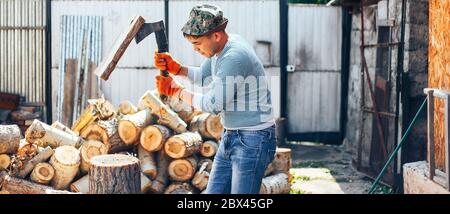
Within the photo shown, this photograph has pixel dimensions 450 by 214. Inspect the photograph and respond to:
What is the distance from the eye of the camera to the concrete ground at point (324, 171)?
817 cm

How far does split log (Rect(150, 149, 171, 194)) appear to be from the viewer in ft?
22.2

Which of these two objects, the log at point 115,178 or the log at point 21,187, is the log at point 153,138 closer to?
the log at point 21,187

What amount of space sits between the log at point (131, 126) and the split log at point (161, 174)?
1.26 feet

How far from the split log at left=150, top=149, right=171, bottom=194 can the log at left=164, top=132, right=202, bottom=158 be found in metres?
0.13

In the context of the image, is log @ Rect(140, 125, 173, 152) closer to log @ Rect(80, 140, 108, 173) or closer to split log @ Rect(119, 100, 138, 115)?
log @ Rect(80, 140, 108, 173)

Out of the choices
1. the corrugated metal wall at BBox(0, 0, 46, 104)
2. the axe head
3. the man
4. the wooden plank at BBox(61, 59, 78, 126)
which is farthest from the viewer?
the corrugated metal wall at BBox(0, 0, 46, 104)

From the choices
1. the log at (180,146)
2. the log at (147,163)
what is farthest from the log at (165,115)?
the log at (147,163)

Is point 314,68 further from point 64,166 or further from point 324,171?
point 64,166

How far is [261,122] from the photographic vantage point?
4125 millimetres

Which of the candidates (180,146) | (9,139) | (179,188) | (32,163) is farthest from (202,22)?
(9,139)

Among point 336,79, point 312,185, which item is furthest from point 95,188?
point 336,79

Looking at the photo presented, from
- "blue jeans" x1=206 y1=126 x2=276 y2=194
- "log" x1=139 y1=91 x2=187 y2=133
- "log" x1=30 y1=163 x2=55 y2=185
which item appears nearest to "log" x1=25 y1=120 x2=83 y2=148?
"log" x1=30 y1=163 x2=55 y2=185

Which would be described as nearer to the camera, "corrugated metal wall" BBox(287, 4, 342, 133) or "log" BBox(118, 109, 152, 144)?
"log" BBox(118, 109, 152, 144)
